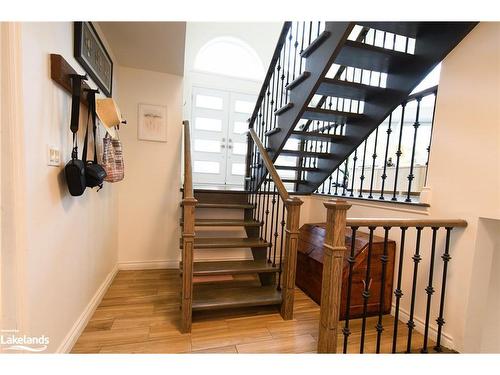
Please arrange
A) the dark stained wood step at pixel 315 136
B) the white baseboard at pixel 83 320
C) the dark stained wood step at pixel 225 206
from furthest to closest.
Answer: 1. the dark stained wood step at pixel 225 206
2. the dark stained wood step at pixel 315 136
3. the white baseboard at pixel 83 320

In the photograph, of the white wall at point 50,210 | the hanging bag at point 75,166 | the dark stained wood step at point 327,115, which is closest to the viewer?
the white wall at point 50,210

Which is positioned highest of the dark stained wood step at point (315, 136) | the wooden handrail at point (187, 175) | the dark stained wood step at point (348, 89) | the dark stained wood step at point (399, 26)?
the dark stained wood step at point (399, 26)

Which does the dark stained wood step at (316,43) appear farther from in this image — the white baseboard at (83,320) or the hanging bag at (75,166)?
the white baseboard at (83,320)

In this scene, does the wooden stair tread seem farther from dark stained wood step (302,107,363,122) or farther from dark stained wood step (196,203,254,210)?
dark stained wood step (302,107,363,122)

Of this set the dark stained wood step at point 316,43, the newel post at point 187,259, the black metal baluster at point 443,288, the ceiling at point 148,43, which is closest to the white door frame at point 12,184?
the newel post at point 187,259

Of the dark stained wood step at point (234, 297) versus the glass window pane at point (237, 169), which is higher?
the glass window pane at point (237, 169)

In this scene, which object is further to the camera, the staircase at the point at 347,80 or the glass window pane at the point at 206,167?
the glass window pane at the point at 206,167

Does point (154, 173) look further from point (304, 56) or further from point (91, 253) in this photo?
point (304, 56)

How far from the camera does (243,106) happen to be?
4375mm

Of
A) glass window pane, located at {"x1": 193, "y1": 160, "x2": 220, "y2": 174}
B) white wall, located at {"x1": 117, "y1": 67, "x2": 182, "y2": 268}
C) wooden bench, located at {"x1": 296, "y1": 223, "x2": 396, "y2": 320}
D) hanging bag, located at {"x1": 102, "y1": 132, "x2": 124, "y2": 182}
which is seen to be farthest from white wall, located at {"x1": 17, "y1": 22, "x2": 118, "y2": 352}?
glass window pane, located at {"x1": 193, "y1": 160, "x2": 220, "y2": 174}

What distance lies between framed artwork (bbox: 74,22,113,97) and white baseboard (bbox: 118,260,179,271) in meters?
1.84

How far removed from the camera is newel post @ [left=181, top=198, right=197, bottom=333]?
160 cm

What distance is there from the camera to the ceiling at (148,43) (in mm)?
1895

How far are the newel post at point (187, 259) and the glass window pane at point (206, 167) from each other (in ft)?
8.82
